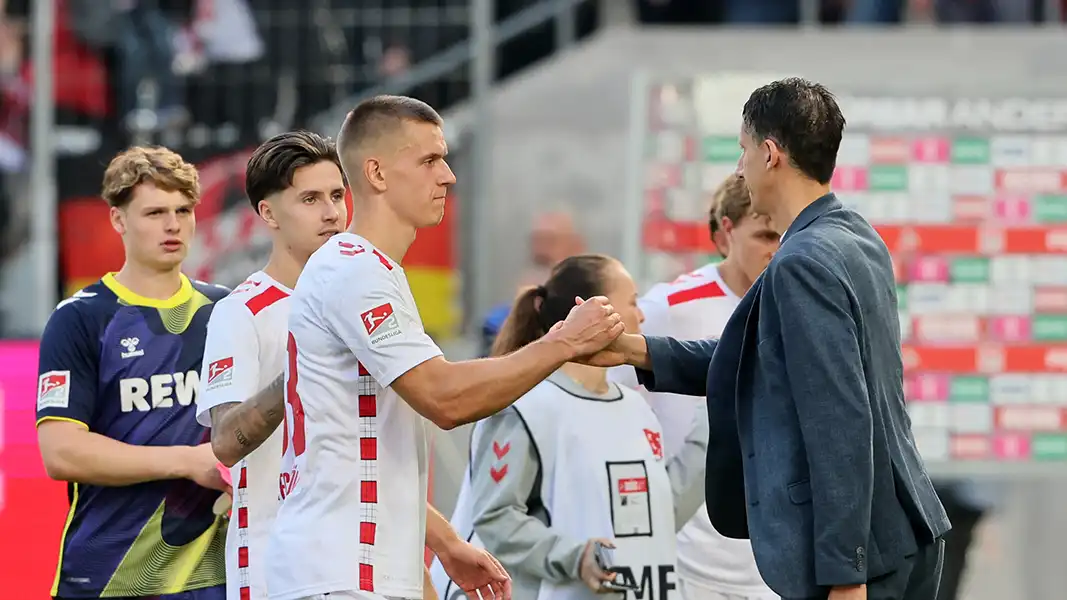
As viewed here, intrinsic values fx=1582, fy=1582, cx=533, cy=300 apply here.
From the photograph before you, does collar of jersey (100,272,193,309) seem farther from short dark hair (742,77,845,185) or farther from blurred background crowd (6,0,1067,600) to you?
blurred background crowd (6,0,1067,600)

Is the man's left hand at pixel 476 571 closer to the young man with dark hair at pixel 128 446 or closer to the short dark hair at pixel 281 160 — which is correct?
the young man with dark hair at pixel 128 446

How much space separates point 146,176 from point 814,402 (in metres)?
2.49

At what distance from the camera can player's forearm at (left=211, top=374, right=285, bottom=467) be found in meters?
3.98

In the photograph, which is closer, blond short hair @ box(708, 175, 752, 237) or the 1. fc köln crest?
the 1. fc köln crest

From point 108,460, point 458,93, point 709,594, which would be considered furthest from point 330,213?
point 458,93

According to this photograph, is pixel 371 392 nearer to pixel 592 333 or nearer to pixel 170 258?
pixel 592 333

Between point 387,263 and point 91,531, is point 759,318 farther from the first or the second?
point 91,531

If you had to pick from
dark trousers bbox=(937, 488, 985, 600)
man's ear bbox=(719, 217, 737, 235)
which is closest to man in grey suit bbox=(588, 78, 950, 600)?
man's ear bbox=(719, 217, 737, 235)

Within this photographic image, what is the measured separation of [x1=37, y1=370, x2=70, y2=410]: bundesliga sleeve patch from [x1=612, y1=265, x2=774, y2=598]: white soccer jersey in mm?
1905

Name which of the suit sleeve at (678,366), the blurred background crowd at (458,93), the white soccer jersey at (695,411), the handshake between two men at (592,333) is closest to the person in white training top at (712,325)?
the white soccer jersey at (695,411)

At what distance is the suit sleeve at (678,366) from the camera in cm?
423

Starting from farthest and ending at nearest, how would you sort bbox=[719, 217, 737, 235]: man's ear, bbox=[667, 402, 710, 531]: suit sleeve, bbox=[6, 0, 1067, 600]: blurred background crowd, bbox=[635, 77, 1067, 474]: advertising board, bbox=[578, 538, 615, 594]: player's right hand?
bbox=[6, 0, 1067, 600]: blurred background crowd → bbox=[635, 77, 1067, 474]: advertising board → bbox=[719, 217, 737, 235]: man's ear → bbox=[667, 402, 710, 531]: suit sleeve → bbox=[578, 538, 615, 594]: player's right hand

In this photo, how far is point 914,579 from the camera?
3.74 m

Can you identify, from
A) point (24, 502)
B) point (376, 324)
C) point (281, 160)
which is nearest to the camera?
point (376, 324)
